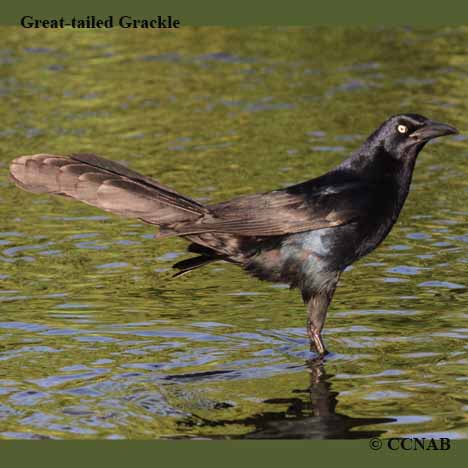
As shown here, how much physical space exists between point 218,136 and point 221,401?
7038 millimetres

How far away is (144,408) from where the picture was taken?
25.4ft

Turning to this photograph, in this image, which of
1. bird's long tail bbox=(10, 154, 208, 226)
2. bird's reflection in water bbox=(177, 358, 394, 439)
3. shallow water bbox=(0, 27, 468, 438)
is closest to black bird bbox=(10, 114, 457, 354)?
bird's long tail bbox=(10, 154, 208, 226)

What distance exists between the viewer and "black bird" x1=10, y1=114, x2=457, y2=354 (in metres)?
8.54

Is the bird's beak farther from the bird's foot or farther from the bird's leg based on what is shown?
the bird's foot

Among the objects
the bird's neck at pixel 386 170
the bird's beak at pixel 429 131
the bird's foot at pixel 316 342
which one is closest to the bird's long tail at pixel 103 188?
the bird's foot at pixel 316 342

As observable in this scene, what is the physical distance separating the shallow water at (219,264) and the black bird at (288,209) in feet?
1.62

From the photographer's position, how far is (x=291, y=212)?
28.9ft

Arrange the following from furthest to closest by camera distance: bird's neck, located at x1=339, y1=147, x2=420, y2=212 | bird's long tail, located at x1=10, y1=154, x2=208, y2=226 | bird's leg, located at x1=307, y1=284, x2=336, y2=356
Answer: bird's neck, located at x1=339, y1=147, x2=420, y2=212 < bird's leg, located at x1=307, y1=284, x2=336, y2=356 < bird's long tail, located at x1=10, y1=154, x2=208, y2=226

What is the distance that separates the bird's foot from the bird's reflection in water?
74 centimetres

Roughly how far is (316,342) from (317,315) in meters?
0.19

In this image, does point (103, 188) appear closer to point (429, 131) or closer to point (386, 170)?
point (386, 170)

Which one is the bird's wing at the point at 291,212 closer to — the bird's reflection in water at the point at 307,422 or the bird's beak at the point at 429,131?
the bird's beak at the point at 429,131

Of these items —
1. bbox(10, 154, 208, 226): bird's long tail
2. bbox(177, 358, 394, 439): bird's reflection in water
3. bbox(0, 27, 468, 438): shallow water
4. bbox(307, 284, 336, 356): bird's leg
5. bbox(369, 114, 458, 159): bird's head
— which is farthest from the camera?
bbox(369, 114, 458, 159): bird's head

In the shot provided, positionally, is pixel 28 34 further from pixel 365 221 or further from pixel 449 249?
pixel 365 221
